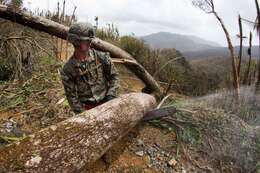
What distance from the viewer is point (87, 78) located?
12.6ft

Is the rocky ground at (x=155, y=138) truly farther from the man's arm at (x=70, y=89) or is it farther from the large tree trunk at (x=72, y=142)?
the man's arm at (x=70, y=89)

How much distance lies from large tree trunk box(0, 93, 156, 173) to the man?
14 cm

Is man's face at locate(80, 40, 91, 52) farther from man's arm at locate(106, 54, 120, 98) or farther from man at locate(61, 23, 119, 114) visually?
man's arm at locate(106, 54, 120, 98)

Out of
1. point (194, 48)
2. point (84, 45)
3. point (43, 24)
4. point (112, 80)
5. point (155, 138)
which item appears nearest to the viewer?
point (84, 45)

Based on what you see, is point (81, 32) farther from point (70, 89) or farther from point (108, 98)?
point (108, 98)

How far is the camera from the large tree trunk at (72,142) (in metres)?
3.13

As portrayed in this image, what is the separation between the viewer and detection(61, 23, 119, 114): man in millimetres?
3732

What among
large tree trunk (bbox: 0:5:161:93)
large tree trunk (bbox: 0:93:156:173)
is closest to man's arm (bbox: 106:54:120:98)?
large tree trunk (bbox: 0:93:156:173)

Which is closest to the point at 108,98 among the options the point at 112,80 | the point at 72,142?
the point at 112,80

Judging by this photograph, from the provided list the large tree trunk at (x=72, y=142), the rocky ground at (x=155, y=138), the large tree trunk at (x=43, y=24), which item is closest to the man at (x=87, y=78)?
the large tree trunk at (x=72, y=142)

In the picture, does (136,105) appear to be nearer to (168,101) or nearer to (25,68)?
(168,101)

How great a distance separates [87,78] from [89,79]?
0.08ft

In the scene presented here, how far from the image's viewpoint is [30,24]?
19.1 feet

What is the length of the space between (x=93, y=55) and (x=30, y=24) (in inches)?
92.6
